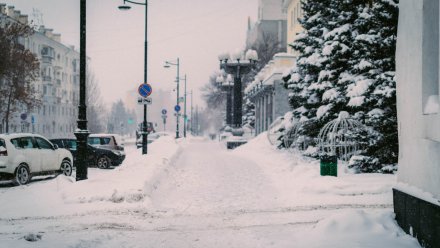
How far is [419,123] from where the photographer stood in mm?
6520

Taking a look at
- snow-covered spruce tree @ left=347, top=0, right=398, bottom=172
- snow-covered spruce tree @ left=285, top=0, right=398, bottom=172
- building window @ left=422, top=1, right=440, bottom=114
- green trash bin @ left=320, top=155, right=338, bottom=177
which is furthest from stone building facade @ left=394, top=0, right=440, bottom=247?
snow-covered spruce tree @ left=347, top=0, right=398, bottom=172

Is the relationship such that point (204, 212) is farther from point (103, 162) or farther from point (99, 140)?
point (99, 140)

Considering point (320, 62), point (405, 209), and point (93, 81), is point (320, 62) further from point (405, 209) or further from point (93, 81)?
point (93, 81)

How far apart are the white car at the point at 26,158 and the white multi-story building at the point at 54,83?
1938 inches

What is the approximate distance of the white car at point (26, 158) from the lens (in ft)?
42.5

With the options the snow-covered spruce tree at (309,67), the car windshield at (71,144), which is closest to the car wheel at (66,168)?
the car windshield at (71,144)

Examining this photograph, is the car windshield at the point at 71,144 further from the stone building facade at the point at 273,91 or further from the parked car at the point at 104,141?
the stone building facade at the point at 273,91

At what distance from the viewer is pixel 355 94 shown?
15180mm

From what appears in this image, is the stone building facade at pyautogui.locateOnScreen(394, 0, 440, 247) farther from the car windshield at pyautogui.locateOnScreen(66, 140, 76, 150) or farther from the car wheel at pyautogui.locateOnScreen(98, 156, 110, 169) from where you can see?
the car windshield at pyautogui.locateOnScreen(66, 140, 76, 150)

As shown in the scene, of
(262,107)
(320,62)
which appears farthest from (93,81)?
(320,62)

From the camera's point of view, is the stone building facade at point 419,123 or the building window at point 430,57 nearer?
the stone building facade at point 419,123

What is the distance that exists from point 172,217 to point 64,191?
3142mm

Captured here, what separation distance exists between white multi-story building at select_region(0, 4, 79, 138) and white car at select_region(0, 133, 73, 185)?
4923cm

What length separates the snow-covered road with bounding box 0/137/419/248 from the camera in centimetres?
672
